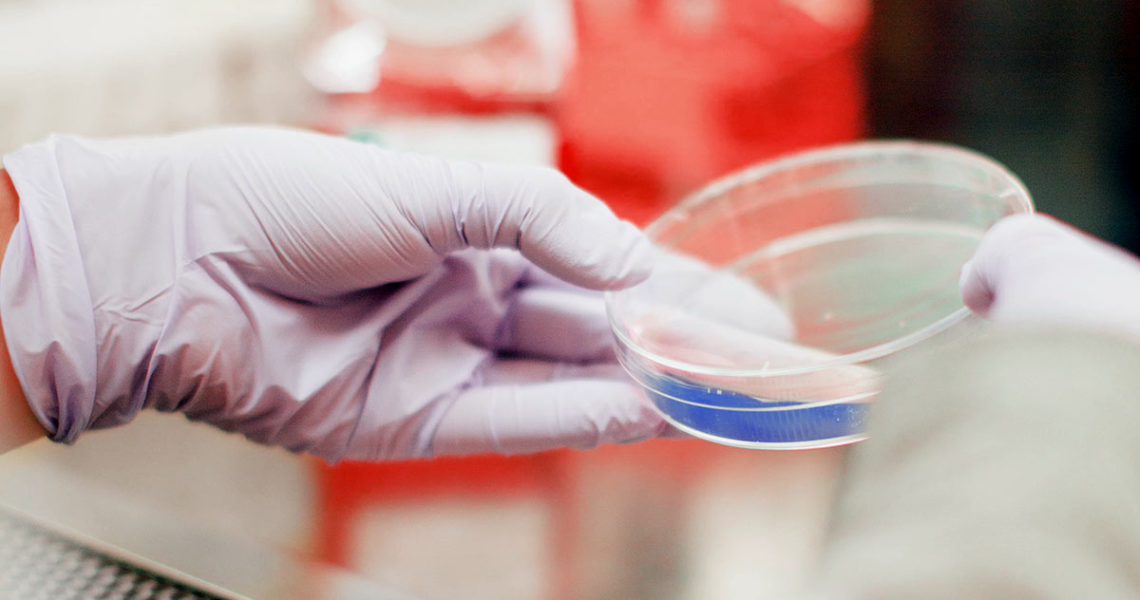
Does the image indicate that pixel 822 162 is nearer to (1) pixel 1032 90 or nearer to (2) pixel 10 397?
(1) pixel 1032 90

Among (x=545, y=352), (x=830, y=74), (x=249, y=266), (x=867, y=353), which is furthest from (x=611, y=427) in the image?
(x=830, y=74)

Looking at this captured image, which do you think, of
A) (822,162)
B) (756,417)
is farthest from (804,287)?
(756,417)

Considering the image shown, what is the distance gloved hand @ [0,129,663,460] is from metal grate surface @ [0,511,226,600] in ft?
0.45

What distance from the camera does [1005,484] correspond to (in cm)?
34

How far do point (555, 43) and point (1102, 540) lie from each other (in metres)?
1.65

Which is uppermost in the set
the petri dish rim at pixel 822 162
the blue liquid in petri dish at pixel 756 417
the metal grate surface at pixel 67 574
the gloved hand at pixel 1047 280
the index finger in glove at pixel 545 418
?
the gloved hand at pixel 1047 280

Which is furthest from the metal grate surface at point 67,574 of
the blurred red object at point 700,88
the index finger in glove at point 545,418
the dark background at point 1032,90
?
the dark background at point 1032,90

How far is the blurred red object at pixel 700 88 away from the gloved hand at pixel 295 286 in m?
0.89

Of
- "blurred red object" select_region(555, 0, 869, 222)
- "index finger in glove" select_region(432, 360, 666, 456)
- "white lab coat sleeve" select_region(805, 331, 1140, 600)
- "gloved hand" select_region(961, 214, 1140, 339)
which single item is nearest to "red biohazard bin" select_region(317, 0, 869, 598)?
"blurred red object" select_region(555, 0, 869, 222)

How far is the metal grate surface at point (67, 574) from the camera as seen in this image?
0.72 m

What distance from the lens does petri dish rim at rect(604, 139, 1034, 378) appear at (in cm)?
62

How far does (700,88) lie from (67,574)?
1328 mm

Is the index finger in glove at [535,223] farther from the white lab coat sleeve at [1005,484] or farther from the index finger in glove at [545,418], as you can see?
the white lab coat sleeve at [1005,484]

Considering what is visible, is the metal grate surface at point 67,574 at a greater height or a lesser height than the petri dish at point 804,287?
lesser
